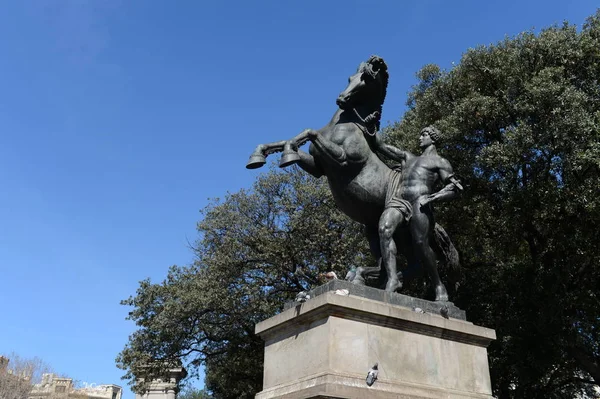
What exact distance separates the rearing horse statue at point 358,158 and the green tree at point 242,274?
49.7 ft

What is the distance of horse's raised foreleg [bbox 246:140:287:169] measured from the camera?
26.0 ft

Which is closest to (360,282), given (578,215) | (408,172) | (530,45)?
(408,172)

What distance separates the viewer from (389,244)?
319 inches

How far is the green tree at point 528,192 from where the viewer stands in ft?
52.0

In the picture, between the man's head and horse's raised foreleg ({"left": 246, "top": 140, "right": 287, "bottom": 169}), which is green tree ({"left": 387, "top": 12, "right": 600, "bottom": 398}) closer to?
the man's head

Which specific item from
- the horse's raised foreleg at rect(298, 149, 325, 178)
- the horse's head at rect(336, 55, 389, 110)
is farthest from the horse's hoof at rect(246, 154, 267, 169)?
the horse's head at rect(336, 55, 389, 110)

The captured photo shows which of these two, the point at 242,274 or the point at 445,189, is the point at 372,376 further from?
the point at 242,274

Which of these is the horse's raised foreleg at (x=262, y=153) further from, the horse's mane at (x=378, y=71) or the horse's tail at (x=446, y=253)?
the horse's tail at (x=446, y=253)

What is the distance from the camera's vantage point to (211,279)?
1008 inches

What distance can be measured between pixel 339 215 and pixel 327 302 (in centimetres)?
1863

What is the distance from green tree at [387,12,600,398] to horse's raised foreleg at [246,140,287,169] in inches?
387

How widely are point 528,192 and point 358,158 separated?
961cm

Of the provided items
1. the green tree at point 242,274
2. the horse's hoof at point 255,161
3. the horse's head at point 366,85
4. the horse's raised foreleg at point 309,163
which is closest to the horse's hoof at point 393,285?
the horse's raised foreleg at point 309,163

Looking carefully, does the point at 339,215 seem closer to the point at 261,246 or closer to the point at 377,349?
the point at 261,246
